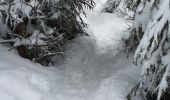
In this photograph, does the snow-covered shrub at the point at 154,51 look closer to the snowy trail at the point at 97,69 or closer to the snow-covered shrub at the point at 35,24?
the snowy trail at the point at 97,69

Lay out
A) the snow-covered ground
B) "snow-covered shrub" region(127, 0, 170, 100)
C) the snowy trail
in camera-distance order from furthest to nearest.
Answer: the snowy trail
the snow-covered ground
"snow-covered shrub" region(127, 0, 170, 100)

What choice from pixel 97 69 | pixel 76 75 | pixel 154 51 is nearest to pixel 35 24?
pixel 76 75

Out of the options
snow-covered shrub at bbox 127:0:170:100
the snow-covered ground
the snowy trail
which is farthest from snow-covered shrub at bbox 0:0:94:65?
snow-covered shrub at bbox 127:0:170:100

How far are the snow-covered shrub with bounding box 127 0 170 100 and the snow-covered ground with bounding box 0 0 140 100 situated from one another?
0.46 metres

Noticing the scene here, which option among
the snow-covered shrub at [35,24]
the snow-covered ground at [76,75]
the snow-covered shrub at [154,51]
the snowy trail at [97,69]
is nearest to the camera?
the snow-covered shrub at [154,51]

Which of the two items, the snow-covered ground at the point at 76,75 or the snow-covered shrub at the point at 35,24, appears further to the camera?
the snow-covered shrub at the point at 35,24

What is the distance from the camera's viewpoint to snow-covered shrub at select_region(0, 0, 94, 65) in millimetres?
6227

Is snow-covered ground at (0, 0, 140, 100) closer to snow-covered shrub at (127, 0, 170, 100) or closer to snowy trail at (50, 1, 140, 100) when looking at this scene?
snowy trail at (50, 1, 140, 100)

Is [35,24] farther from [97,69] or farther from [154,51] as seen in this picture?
[154,51]

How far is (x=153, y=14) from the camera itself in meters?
4.78

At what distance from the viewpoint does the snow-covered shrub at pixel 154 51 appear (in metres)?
4.37

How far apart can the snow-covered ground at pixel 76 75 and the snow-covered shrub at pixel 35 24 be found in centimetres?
27

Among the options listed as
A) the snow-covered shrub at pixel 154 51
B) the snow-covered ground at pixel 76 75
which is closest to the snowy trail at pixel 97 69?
the snow-covered ground at pixel 76 75

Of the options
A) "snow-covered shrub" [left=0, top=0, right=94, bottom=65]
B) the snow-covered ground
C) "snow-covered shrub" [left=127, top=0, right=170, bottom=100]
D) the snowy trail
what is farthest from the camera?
"snow-covered shrub" [left=0, top=0, right=94, bottom=65]
